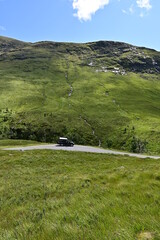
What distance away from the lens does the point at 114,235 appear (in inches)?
168

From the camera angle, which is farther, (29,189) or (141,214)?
(29,189)

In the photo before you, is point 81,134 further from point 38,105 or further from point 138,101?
point 138,101

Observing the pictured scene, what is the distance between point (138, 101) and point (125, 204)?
558ft

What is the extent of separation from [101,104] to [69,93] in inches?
1386

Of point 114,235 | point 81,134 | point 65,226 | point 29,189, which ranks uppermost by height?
point 114,235

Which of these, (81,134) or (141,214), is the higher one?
(141,214)

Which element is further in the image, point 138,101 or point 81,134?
point 138,101

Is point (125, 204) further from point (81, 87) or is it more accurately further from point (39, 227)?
point (81, 87)

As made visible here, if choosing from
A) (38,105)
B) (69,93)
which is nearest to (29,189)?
(38,105)

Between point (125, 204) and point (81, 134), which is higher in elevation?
point (125, 204)

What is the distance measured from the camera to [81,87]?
195 meters

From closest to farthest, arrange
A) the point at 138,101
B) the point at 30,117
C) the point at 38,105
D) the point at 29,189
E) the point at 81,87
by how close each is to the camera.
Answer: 1. the point at 29,189
2. the point at 30,117
3. the point at 38,105
4. the point at 138,101
5. the point at 81,87

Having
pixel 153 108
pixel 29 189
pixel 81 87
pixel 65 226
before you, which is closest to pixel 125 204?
pixel 65 226

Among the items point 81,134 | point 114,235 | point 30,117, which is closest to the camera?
point 114,235
